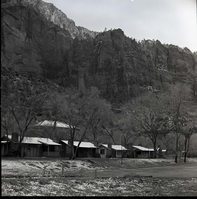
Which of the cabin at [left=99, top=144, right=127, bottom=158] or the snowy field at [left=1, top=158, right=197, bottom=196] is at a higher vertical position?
the snowy field at [left=1, top=158, right=197, bottom=196]

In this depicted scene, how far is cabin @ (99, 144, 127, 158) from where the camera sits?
6372 centimetres

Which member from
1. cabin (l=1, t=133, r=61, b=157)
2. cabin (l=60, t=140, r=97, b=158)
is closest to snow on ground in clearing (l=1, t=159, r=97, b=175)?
cabin (l=1, t=133, r=61, b=157)

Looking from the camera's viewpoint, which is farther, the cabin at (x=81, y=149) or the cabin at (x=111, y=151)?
the cabin at (x=111, y=151)

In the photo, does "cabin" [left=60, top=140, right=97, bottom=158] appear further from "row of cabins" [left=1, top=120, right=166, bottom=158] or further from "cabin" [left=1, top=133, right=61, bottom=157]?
"cabin" [left=1, top=133, right=61, bottom=157]

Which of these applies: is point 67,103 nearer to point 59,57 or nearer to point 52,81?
point 52,81

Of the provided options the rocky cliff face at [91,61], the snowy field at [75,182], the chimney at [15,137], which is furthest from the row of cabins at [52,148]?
the rocky cliff face at [91,61]

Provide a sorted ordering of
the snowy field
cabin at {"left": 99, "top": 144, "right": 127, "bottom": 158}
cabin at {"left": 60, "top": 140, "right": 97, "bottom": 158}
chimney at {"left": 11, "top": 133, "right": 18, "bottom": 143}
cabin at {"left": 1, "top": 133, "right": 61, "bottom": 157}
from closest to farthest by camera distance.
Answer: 1. the snowy field
2. chimney at {"left": 11, "top": 133, "right": 18, "bottom": 143}
3. cabin at {"left": 1, "top": 133, "right": 61, "bottom": 157}
4. cabin at {"left": 60, "top": 140, "right": 97, "bottom": 158}
5. cabin at {"left": 99, "top": 144, "right": 127, "bottom": 158}

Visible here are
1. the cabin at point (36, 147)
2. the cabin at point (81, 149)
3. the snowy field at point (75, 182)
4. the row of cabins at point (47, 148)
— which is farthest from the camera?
the cabin at point (81, 149)

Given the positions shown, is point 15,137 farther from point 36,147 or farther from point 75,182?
point 75,182

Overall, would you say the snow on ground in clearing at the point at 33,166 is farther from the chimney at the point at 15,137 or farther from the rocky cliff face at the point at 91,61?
the rocky cliff face at the point at 91,61

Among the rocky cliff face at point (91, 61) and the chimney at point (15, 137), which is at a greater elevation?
the rocky cliff face at point (91, 61)

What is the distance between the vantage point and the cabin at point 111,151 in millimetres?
63719

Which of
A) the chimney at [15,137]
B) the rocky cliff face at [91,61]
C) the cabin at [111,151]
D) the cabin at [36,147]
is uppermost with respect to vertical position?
the rocky cliff face at [91,61]

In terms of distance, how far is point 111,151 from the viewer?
65.6 metres
